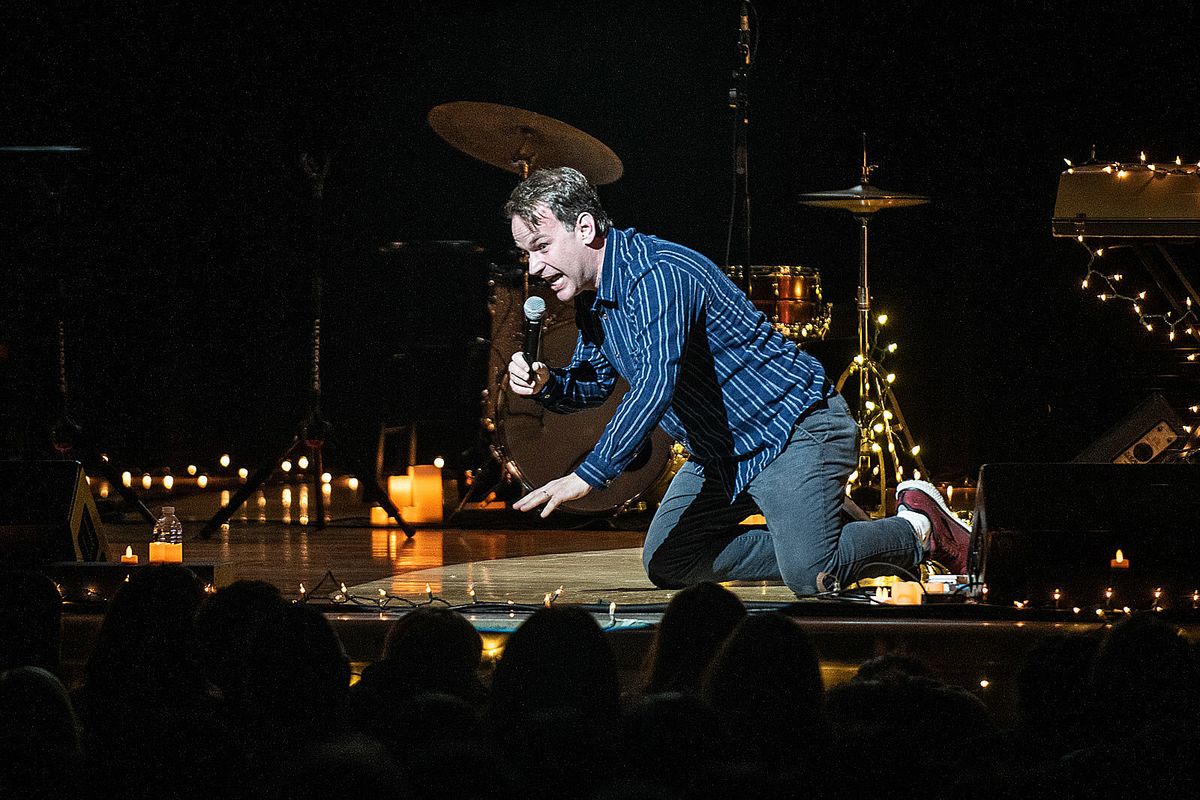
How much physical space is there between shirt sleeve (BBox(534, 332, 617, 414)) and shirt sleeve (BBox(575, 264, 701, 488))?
30cm

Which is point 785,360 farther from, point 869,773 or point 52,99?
point 52,99

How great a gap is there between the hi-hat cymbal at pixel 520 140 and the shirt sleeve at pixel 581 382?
6.69ft

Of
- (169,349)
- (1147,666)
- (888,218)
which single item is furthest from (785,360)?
(169,349)

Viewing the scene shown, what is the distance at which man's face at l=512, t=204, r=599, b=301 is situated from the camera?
12.0 ft

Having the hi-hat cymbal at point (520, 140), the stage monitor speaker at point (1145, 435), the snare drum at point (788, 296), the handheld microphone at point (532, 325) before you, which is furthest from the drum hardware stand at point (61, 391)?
the stage monitor speaker at point (1145, 435)

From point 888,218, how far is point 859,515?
3102 millimetres

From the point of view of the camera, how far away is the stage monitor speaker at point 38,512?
4.05m

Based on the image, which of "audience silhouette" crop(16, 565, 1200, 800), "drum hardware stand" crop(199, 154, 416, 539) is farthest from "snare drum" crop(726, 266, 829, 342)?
"audience silhouette" crop(16, 565, 1200, 800)

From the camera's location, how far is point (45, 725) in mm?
1817

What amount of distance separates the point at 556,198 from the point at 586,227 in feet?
0.36

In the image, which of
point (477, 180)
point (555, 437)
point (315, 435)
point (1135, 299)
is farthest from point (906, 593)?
point (477, 180)

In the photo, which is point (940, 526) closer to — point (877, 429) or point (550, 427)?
point (877, 429)

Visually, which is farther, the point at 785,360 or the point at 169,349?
the point at 169,349

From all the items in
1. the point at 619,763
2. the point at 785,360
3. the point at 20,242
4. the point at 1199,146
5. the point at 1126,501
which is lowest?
the point at 619,763
